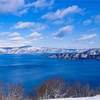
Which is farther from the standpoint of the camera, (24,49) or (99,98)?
(24,49)

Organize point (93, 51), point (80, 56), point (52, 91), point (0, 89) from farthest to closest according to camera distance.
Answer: point (93, 51), point (80, 56), point (0, 89), point (52, 91)

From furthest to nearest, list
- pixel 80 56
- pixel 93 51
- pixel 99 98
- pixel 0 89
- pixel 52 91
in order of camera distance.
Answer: pixel 93 51, pixel 80 56, pixel 0 89, pixel 52 91, pixel 99 98

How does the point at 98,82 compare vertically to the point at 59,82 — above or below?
below

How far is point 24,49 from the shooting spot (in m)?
169

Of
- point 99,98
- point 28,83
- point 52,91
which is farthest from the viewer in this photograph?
point 28,83

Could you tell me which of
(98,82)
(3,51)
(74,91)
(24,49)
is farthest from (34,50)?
(74,91)

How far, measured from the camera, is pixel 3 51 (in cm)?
16750

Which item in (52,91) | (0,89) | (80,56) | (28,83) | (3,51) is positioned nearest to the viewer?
(52,91)

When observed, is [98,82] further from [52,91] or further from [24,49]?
[24,49]

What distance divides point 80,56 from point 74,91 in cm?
7414

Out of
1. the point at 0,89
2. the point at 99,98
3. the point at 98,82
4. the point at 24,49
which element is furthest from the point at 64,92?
the point at 24,49

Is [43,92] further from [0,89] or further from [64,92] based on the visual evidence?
[0,89]

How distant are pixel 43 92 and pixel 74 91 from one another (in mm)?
3813

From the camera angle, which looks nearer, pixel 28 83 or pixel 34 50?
pixel 28 83
